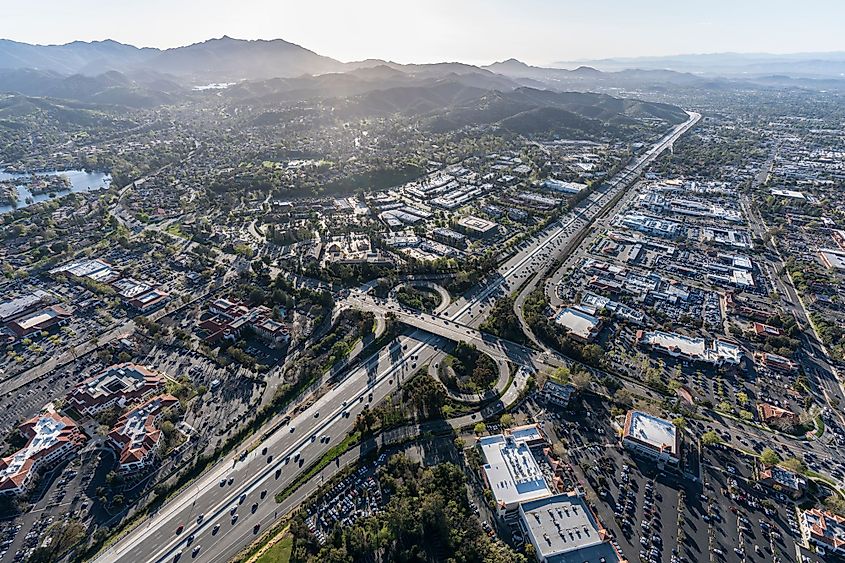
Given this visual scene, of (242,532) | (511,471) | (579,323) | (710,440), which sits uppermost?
(579,323)

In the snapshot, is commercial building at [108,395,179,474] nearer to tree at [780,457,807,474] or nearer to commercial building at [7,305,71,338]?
commercial building at [7,305,71,338]

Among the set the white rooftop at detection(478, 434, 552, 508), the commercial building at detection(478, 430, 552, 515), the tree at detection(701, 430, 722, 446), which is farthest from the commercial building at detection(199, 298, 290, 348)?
the tree at detection(701, 430, 722, 446)

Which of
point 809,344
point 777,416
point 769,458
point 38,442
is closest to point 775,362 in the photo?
point 809,344

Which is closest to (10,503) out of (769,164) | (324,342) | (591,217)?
(324,342)

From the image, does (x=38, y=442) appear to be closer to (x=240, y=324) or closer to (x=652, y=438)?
(x=240, y=324)

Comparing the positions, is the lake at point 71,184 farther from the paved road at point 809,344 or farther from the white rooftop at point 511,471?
the paved road at point 809,344

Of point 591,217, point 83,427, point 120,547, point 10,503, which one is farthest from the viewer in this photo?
point 591,217

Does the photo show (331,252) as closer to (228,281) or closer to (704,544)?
(228,281)
